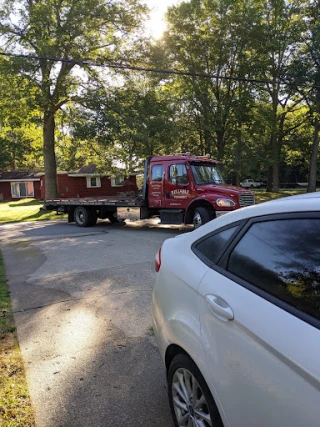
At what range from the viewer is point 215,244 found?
92.4 inches

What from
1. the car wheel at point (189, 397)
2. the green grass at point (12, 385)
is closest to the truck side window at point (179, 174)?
the green grass at point (12, 385)

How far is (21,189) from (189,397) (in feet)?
152

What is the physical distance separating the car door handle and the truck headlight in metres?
8.84

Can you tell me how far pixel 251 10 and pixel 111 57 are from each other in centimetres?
929

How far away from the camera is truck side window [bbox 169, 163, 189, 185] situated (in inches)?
461

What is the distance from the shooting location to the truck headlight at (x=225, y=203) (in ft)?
35.2

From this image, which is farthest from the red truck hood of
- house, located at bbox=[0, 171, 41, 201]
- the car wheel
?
house, located at bbox=[0, 171, 41, 201]

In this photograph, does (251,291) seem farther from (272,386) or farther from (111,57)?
(111,57)

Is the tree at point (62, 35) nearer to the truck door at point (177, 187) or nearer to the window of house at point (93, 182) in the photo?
the truck door at point (177, 187)

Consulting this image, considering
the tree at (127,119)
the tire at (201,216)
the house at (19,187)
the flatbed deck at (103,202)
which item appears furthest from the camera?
the house at (19,187)

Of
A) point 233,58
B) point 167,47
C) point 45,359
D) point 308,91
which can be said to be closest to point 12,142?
point 167,47

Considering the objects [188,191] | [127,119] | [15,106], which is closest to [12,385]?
[188,191]

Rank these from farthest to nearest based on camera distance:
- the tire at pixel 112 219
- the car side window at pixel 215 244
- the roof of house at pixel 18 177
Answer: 1. the roof of house at pixel 18 177
2. the tire at pixel 112 219
3. the car side window at pixel 215 244

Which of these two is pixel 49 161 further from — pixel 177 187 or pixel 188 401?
pixel 188 401
